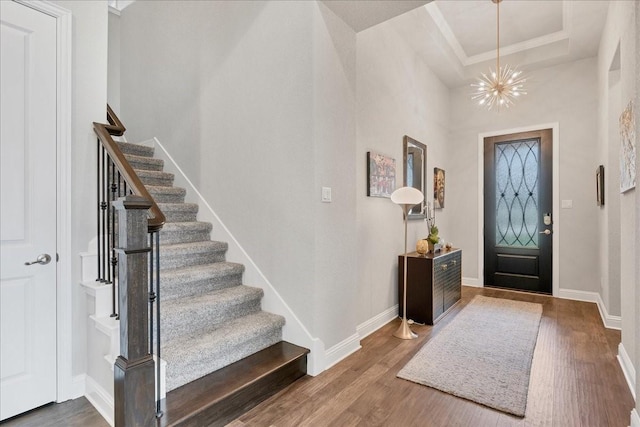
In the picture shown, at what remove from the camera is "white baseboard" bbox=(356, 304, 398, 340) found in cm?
317

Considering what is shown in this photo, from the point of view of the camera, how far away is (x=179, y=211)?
10.6ft

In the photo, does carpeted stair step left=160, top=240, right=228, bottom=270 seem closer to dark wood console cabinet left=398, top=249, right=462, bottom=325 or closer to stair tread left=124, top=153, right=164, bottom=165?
stair tread left=124, top=153, right=164, bottom=165

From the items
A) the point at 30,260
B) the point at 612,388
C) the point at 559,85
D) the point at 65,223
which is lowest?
the point at 612,388

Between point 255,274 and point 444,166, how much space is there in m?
4.00

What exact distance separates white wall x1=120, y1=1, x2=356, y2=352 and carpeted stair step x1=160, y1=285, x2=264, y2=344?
0.86 feet

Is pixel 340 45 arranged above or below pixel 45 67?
above

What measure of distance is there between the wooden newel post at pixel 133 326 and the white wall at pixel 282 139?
1153 mm

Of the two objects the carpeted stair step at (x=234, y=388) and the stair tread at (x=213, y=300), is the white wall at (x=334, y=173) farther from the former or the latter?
the stair tread at (x=213, y=300)

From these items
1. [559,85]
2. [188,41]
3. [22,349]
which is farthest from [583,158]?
[22,349]

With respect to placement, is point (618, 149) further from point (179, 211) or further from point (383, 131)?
point (179, 211)

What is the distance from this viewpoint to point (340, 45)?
267cm

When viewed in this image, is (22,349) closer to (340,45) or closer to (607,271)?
(340,45)

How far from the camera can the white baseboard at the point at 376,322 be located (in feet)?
10.4

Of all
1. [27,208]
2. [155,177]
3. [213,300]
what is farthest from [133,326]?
[155,177]
